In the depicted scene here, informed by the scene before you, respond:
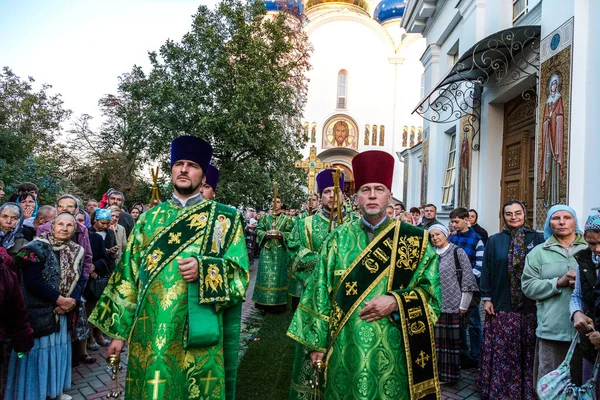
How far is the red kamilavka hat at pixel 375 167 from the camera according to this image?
2.98 meters

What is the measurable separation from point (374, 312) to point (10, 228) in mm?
3385

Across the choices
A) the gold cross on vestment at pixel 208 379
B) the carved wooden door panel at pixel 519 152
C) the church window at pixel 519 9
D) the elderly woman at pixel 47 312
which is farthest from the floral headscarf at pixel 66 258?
the church window at pixel 519 9

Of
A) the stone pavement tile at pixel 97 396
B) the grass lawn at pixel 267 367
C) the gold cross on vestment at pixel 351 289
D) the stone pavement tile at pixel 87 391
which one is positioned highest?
the gold cross on vestment at pixel 351 289

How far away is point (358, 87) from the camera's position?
1186 inches

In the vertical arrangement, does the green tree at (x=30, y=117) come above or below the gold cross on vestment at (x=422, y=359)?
above

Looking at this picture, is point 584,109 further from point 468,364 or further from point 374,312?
point 374,312

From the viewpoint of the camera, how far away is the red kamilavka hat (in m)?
2.98

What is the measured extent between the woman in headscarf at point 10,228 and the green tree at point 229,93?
9754mm

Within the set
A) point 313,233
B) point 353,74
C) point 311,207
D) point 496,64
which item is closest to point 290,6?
point 353,74

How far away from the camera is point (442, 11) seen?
12672 millimetres

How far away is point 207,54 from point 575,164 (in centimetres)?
1180

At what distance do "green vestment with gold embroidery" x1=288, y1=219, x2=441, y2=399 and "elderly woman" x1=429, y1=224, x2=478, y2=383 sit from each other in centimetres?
234

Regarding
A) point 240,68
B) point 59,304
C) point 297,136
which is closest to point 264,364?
point 59,304

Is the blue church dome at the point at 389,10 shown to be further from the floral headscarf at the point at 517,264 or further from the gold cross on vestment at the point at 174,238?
the gold cross on vestment at the point at 174,238
